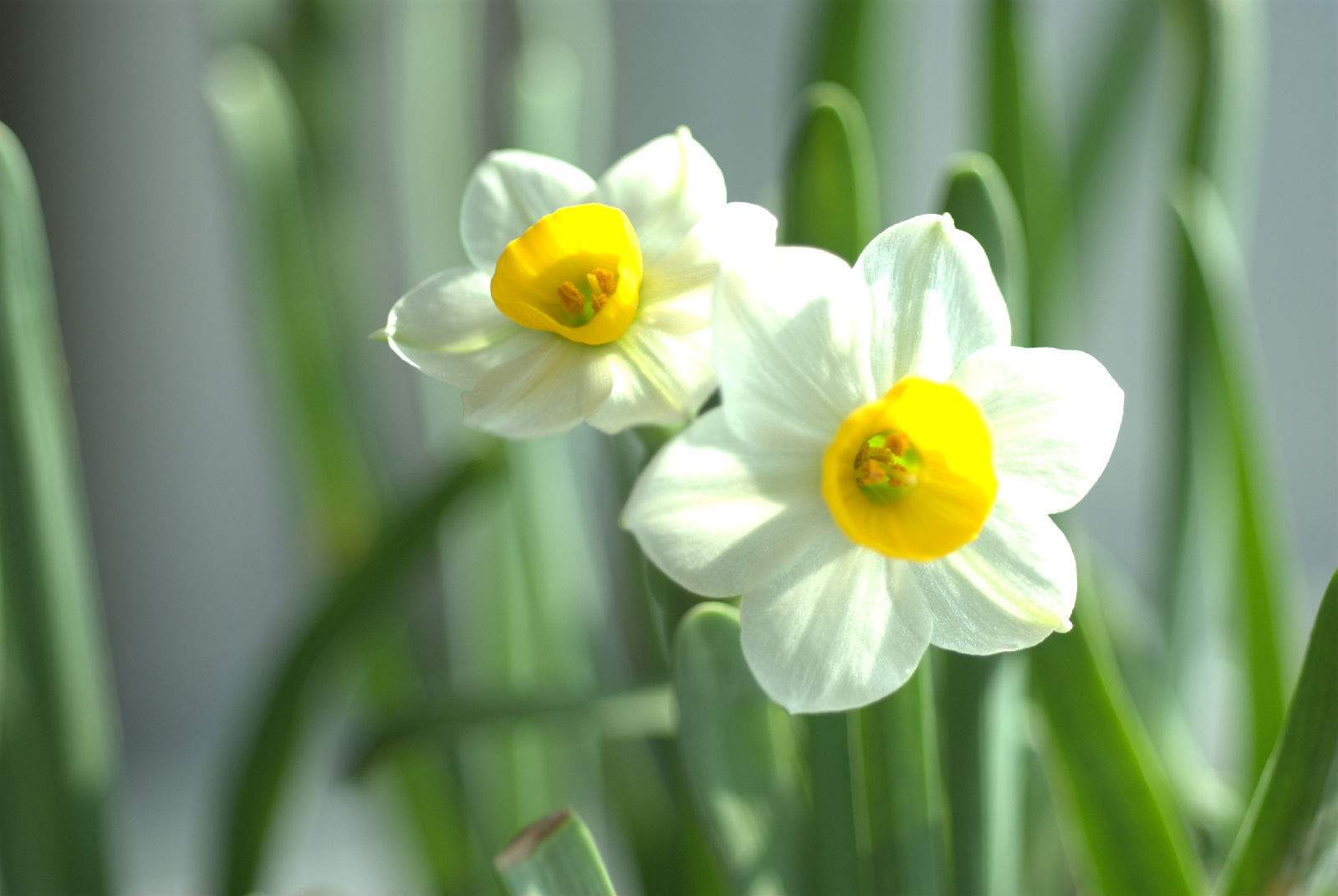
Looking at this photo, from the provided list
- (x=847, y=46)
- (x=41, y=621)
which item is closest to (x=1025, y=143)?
(x=847, y=46)

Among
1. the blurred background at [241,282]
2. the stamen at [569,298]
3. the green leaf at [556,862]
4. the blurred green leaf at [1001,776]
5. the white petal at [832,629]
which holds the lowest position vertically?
the blurred background at [241,282]

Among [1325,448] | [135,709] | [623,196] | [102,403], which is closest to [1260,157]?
[1325,448]

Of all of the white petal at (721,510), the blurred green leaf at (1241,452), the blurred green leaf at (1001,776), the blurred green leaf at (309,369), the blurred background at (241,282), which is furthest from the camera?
the blurred background at (241,282)

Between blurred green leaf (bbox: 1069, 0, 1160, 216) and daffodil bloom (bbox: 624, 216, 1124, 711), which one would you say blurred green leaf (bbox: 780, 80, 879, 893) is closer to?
daffodil bloom (bbox: 624, 216, 1124, 711)

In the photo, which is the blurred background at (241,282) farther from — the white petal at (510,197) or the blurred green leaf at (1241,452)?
the white petal at (510,197)

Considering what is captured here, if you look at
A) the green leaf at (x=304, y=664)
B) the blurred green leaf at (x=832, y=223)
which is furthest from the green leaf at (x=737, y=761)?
the green leaf at (x=304, y=664)

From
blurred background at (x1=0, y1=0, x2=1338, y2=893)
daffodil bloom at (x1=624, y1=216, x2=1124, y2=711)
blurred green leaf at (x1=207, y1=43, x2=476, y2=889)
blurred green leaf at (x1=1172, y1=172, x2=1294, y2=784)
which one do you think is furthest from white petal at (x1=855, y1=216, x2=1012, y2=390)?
→ blurred background at (x1=0, y1=0, x2=1338, y2=893)
